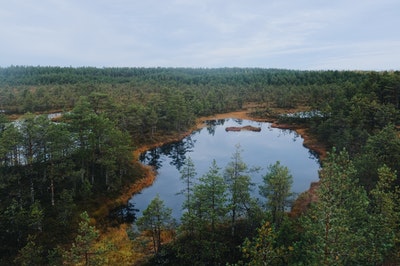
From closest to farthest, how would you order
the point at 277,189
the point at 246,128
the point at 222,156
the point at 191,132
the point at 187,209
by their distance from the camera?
the point at 277,189
the point at 187,209
the point at 222,156
the point at 191,132
the point at 246,128

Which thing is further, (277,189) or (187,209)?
(187,209)

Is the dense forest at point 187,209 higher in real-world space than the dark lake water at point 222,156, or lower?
higher

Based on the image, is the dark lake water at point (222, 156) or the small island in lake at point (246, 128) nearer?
the dark lake water at point (222, 156)

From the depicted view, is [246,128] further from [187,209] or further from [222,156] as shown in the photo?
[187,209]

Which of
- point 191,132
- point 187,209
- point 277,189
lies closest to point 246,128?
point 191,132

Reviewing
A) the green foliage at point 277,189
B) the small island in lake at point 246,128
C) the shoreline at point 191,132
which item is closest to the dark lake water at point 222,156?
the shoreline at point 191,132

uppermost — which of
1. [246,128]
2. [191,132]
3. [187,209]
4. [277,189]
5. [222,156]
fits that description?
[277,189]

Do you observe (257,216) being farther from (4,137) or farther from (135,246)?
(4,137)

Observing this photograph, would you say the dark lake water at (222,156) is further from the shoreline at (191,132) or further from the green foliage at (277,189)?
the green foliage at (277,189)

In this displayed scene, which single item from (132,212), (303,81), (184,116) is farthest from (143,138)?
(303,81)
